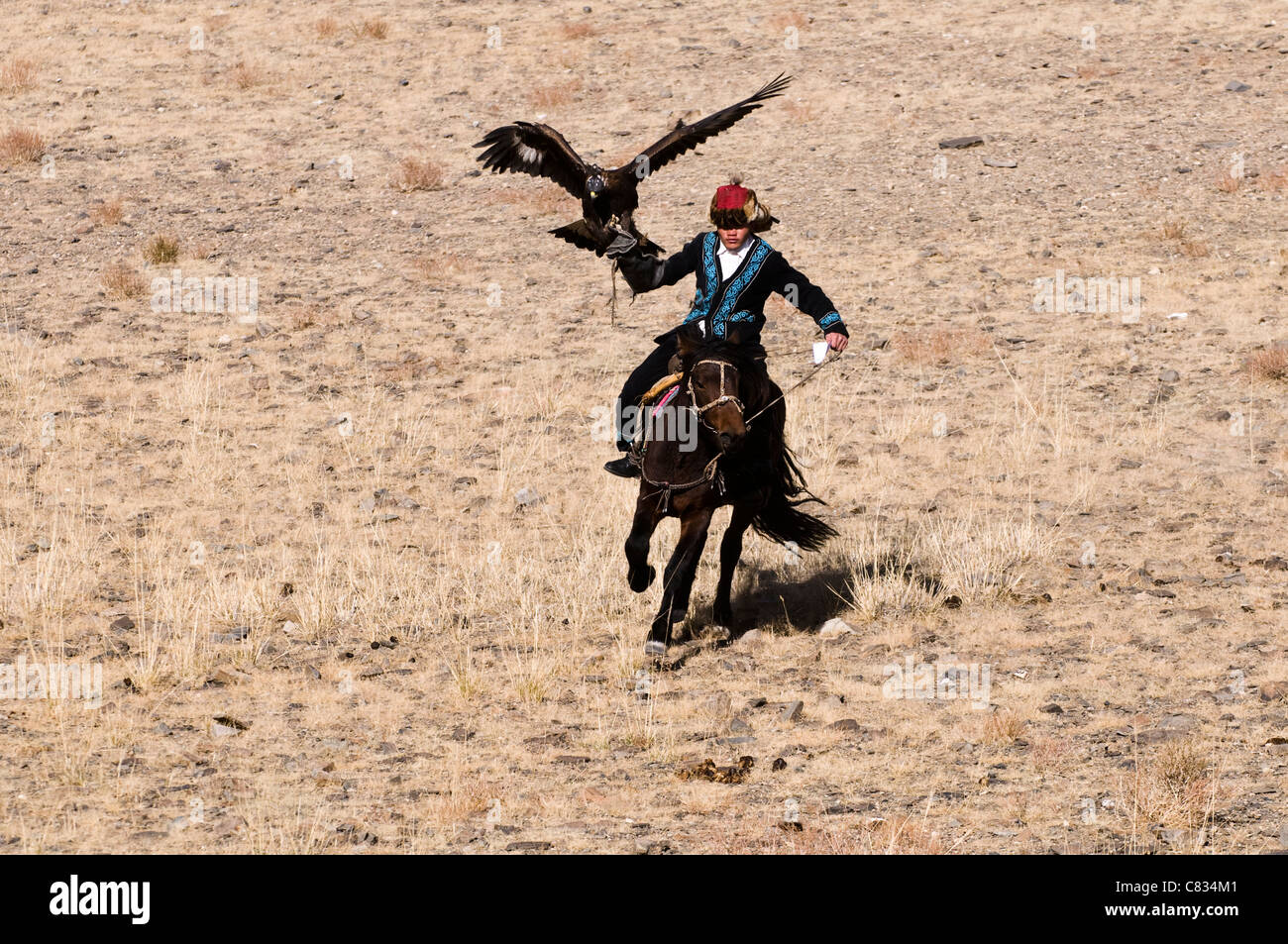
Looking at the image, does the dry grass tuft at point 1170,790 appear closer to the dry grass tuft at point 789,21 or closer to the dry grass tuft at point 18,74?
the dry grass tuft at point 789,21

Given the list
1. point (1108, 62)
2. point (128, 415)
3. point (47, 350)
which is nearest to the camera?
point (128, 415)

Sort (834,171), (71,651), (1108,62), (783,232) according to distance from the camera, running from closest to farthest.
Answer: (71,651) < (783,232) < (834,171) < (1108,62)

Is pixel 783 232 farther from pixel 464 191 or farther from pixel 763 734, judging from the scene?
pixel 763 734

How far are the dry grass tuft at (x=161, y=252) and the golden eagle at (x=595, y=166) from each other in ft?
29.8

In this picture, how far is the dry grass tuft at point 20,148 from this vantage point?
20.9m

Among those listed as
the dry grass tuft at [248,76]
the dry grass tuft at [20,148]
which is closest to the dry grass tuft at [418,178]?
the dry grass tuft at [248,76]

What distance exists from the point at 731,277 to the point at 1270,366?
693cm

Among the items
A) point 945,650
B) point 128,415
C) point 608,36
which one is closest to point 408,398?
point 128,415

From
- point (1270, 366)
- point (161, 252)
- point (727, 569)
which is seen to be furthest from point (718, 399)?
point (161, 252)

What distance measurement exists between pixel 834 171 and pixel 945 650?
11.7 meters

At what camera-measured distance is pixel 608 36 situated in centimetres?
2388

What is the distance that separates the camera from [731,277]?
8.54 metres

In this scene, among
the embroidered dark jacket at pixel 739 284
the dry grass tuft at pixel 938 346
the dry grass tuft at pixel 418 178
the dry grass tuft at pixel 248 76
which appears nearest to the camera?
the embroidered dark jacket at pixel 739 284

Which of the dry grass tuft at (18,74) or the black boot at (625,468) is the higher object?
the dry grass tuft at (18,74)
